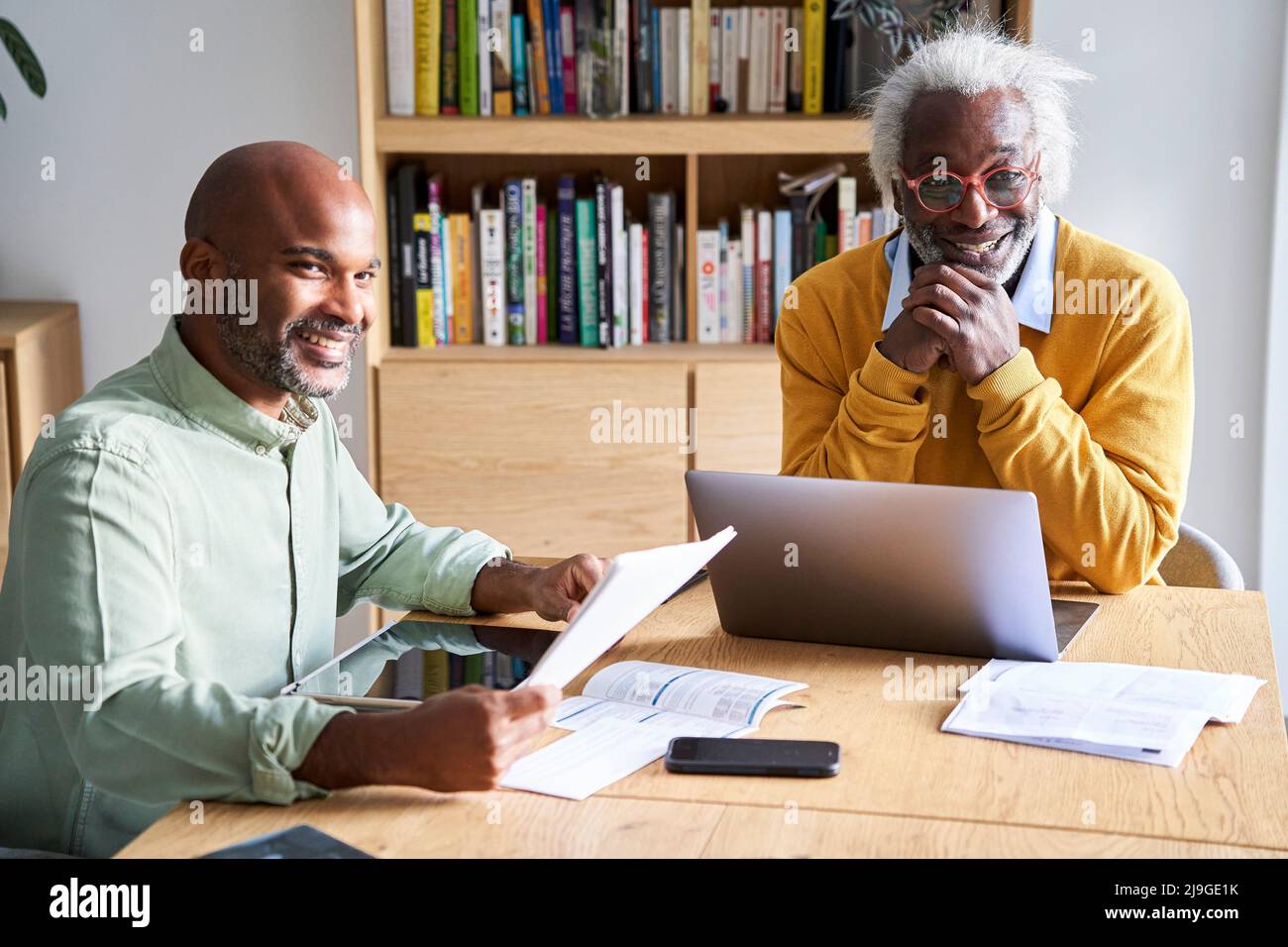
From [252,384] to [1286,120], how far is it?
7.48 ft

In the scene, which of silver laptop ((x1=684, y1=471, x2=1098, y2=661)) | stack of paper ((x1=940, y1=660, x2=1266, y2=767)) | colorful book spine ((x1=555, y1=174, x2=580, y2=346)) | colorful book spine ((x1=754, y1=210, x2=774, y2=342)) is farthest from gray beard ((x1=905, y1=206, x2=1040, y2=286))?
colorful book spine ((x1=555, y1=174, x2=580, y2=346))

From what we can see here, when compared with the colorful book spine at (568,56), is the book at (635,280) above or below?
below

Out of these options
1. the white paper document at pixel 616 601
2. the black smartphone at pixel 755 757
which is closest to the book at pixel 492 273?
the white paper document at pixel 616 601

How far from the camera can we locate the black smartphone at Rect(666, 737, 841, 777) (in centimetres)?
124

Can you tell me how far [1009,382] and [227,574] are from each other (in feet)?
3.23

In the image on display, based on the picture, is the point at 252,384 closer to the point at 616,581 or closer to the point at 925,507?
the point at 616,581

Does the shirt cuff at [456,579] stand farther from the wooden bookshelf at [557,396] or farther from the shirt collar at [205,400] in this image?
the wooden bookshelf at [557,396]

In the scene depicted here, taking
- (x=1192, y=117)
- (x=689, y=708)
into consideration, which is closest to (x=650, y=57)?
(x=1192, y=117)

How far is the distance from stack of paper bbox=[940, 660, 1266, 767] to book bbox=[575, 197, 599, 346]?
1714 millimetres

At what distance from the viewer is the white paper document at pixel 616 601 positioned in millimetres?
1184

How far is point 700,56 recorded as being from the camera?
9.74ft

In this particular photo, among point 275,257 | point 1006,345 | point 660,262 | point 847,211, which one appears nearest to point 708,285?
point 660,262

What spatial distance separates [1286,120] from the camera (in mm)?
2859

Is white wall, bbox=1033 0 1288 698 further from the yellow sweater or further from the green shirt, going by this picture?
the green shirt
